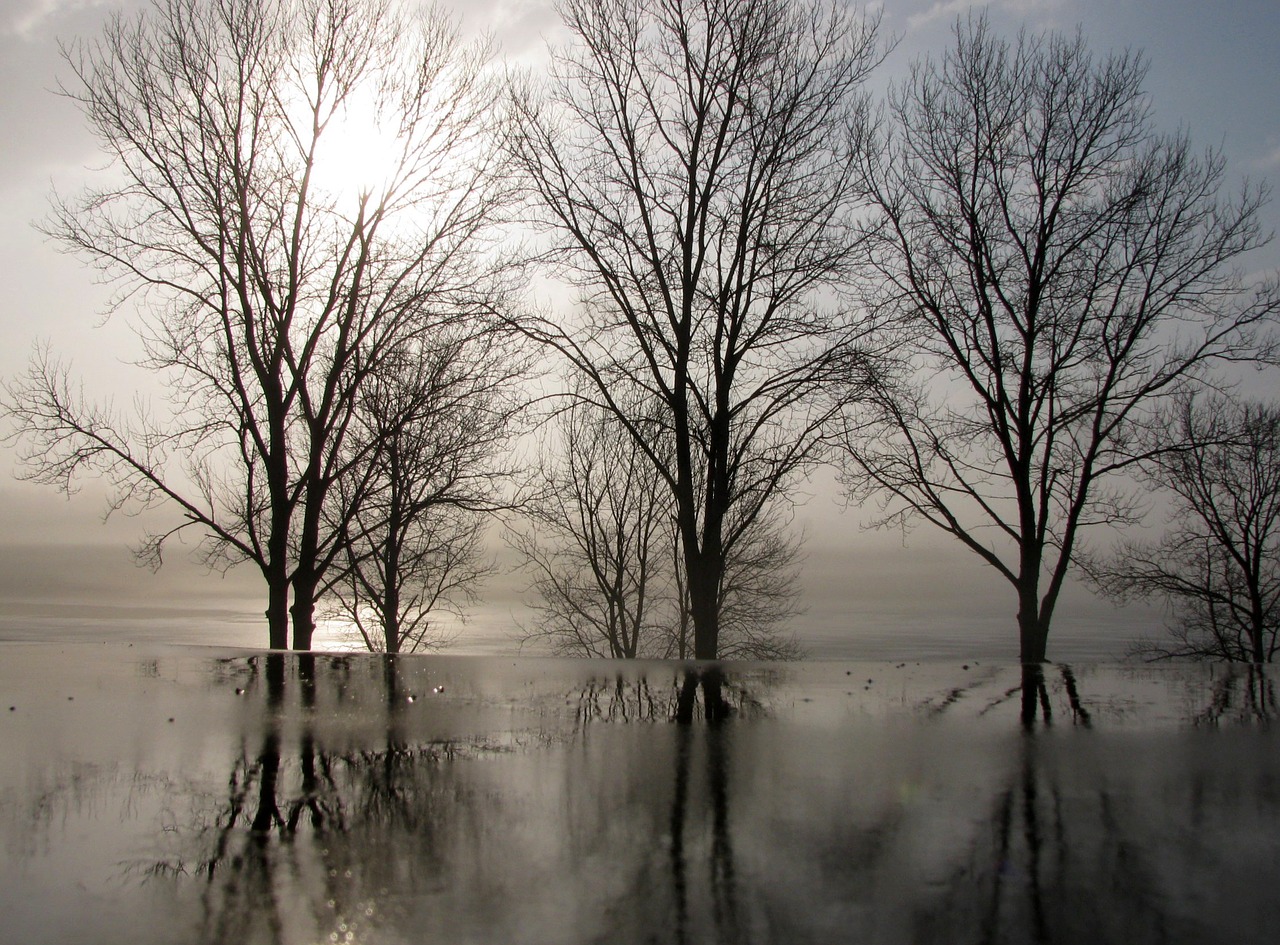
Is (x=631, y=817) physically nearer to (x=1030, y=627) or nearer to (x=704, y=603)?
(x=704, y=603)

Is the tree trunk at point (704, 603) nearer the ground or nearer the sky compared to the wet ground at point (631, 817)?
nearer the sky

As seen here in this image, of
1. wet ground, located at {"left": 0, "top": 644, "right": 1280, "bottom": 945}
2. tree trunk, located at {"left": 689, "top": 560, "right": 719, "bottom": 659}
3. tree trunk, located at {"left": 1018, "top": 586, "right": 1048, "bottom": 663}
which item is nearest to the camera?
wet ground, located at {"left": 0, "top": 644, "right": 1280, "bottom": 945}

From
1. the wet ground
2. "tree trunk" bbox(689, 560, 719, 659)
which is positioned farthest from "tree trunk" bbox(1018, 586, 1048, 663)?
the wet ground

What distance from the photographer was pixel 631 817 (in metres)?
4.14

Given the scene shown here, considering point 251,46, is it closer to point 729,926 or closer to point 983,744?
point 983,744

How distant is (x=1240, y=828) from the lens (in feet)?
13.4

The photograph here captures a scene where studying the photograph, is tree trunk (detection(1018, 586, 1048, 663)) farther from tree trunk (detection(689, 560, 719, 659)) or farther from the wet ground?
the wet ground

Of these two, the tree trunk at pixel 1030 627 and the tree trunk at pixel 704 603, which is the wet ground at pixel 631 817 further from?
the tree trunk at pixel 1030 627

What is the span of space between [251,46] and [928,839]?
542 inches

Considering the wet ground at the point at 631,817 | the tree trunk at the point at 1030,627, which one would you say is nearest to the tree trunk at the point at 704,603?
the wet ground at the point at 631,817

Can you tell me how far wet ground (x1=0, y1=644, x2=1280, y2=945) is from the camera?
310 centimetres

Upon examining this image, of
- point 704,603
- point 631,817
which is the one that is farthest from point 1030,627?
point 631,817

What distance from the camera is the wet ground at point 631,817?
3100 millimetres

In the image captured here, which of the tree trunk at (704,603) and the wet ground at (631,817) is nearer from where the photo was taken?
the wet ground at (631,817)
